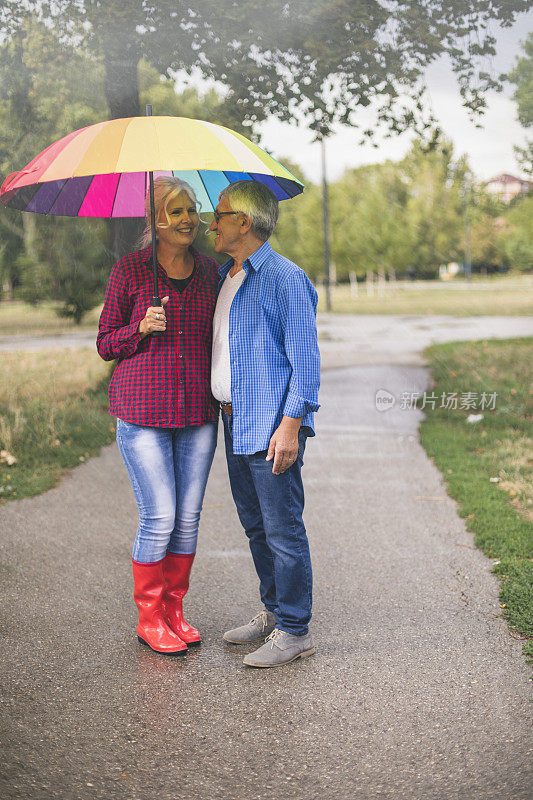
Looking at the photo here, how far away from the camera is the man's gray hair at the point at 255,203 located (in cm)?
301

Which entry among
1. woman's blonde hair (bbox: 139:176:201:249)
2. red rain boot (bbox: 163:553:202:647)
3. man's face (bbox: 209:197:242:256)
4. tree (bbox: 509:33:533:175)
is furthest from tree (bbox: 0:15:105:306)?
red rain boot (bbox: 163:553:202:647)

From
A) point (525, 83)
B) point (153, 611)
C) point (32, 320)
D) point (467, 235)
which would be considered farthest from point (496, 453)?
point (32, 320)

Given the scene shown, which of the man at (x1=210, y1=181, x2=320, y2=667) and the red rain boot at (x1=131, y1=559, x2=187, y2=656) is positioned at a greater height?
the man at (x1=210, y1=181, x2=320, y2=667)

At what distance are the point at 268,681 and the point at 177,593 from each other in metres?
0.58

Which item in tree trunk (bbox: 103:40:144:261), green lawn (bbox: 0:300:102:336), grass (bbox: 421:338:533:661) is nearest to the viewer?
grass (bbox: 421:338:533:661)

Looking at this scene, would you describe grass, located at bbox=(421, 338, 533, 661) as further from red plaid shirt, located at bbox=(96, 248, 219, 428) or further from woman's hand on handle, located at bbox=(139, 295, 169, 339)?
woman's hand on handle, located at bbox=(139, 295, 169, 339)

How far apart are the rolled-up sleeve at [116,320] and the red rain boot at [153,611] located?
0.88m

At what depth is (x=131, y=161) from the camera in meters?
2.77

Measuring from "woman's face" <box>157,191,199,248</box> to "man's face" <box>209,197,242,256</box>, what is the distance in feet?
0.34

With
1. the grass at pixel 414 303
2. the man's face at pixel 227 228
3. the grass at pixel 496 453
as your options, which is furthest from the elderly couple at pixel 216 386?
the grass at pixel 414 303

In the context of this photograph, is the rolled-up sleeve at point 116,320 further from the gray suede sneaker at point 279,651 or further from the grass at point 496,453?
the grass at point 496,453

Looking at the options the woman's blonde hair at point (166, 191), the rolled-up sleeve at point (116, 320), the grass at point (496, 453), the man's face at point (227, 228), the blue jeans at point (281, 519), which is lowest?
the grass at point (496, 453)

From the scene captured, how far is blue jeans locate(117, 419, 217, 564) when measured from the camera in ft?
10.4

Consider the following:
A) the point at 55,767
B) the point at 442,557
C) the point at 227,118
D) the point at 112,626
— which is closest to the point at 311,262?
the point at 227,118
